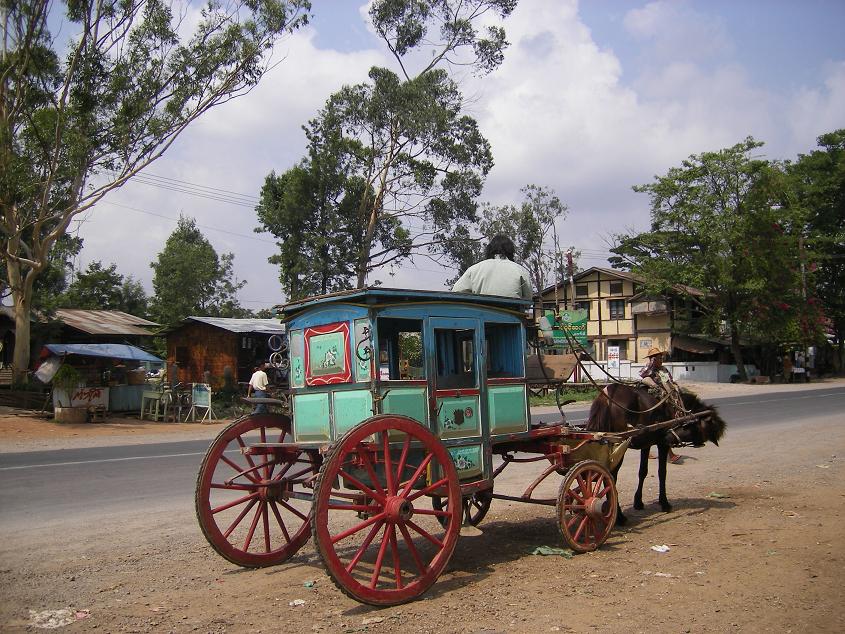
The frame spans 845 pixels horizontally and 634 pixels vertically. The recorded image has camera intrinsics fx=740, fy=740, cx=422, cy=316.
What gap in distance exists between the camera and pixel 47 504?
9414 mm

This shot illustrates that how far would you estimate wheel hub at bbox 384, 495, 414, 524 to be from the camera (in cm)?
507

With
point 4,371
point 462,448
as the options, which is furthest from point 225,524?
point 4,371

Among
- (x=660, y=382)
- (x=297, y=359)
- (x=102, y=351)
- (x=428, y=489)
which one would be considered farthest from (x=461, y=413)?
(x=102, y=351)

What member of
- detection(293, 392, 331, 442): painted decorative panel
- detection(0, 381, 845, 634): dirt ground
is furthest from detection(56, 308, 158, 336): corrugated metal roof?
detection(293, 392, 331, 442): painted decorative panel

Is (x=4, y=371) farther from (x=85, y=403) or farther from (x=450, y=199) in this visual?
(x=450, y=199)

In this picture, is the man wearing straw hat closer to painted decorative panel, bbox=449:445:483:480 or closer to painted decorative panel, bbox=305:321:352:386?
painted decorative panel, bbox=449:445:483:480

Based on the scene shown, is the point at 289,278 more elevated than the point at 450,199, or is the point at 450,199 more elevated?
the point at 450,199

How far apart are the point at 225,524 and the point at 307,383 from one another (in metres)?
2.99

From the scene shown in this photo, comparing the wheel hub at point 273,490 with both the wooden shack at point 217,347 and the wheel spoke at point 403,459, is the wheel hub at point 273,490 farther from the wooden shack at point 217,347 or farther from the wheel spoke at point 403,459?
the wooden shack at point 217,347

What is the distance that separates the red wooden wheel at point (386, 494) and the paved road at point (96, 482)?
423 centimetres

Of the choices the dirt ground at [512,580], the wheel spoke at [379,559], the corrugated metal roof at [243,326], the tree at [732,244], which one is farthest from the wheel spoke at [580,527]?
the tree at [732,244]

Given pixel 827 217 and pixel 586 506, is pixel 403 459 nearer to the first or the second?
pixel 586 506

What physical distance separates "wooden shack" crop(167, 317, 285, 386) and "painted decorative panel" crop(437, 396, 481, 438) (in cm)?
2194

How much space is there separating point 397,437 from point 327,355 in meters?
0.93
